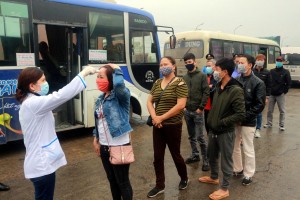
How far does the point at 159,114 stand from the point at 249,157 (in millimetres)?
1537

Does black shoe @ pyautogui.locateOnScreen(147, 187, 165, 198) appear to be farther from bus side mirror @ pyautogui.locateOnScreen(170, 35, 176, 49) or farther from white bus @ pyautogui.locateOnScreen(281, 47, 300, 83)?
white bus @ pyautogui.locateOnScreen(281, 47, 300, 83)

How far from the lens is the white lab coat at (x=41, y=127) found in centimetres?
247

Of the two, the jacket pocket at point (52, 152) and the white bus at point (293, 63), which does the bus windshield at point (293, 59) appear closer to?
the white bus at point (293, 63)

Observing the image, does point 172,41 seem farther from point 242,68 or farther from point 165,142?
point 165,142

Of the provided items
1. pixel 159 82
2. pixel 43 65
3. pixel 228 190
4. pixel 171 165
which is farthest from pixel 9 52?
pixel 228 190

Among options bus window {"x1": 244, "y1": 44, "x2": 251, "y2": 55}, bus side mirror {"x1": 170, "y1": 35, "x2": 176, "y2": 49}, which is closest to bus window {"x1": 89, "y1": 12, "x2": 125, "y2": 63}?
bus side mirror {"x1": 170, "y1": 35, "x2": 176, "y2": 49}

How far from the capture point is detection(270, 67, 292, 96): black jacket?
7855 mm

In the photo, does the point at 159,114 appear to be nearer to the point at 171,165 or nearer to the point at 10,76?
the point at 171,165

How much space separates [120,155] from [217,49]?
1249 cm

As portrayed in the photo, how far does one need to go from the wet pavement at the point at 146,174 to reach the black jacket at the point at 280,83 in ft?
4.26

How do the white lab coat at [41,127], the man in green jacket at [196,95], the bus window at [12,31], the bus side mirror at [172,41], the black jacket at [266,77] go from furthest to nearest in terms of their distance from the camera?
the bus side mirror at [172,41] → the black jacket at [266,77] → the bus window at [12,31] → the man in green jacket at [196,95] → the white lab coat at [41,127]

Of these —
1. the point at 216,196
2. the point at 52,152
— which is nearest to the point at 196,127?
the point at 216,196

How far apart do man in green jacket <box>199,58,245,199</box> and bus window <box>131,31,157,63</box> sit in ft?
13.3

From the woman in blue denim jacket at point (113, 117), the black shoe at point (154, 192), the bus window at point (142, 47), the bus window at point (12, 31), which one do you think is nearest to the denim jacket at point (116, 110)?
the woman in blue denim jacket at point (113, 117)
